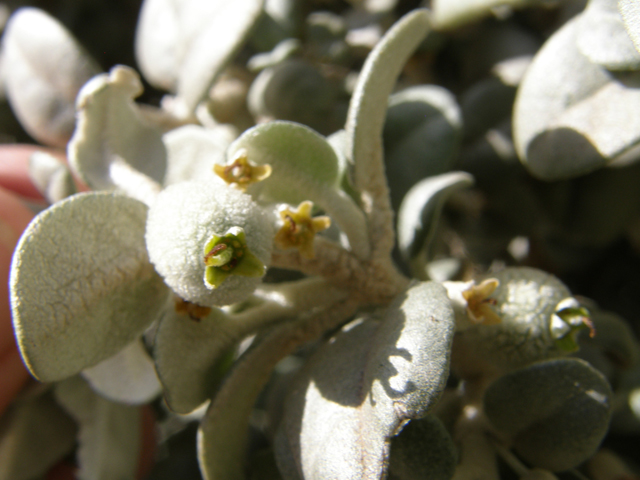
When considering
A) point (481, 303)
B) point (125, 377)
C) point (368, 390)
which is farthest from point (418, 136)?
point (125, 377)

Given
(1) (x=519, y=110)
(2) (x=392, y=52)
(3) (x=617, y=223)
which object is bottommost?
(3) (x=617, y=223)

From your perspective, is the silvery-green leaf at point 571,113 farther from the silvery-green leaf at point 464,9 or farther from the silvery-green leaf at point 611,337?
the silvery-green leaf at point 611,337

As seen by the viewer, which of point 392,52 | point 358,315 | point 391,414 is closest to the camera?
point 391,414

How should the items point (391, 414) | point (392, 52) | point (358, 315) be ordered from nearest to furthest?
point (391, 414) → point (392, 52) → point (358, 315)

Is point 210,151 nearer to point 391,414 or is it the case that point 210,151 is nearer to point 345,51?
point 345,51

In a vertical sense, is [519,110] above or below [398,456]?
above

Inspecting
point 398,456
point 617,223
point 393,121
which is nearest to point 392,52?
point 393,121

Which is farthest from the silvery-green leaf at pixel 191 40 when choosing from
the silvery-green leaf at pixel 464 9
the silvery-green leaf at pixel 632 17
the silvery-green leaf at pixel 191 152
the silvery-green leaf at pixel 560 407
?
the silvery-green leaf at pixel 560 407

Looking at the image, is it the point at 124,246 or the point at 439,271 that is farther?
the point at 439,271
